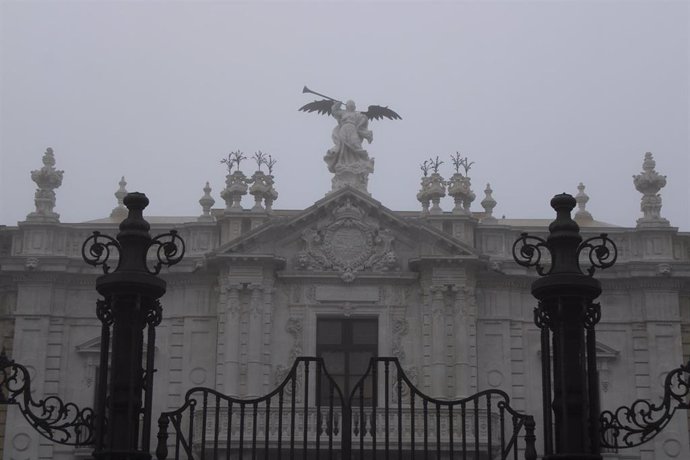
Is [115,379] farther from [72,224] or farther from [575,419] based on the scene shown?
[72,224]

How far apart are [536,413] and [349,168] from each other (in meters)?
8.60

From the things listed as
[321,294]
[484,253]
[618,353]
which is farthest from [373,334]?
[618,353]

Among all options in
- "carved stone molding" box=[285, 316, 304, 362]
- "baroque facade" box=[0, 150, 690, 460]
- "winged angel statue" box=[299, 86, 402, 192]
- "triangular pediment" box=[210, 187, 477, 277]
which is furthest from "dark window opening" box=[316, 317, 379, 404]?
"winged angel statue" box=[299, 86, 402, 192]

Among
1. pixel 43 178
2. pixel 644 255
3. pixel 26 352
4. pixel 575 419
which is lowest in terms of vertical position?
pixel 575 419

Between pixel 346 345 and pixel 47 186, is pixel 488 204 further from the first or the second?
pixel 47 186

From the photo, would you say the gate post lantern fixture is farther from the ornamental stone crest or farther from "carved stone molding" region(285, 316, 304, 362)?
the ornamental stone crest

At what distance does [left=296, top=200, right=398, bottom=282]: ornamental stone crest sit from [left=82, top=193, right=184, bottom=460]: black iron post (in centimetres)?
1855

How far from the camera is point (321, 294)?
96.2 ft

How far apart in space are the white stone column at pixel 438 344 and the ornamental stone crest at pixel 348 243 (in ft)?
4.83

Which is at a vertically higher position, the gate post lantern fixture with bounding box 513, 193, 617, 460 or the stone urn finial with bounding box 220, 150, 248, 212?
the stone urn finial with bounding box 220, 150, 248, 212

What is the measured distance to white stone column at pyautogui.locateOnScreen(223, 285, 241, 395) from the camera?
1110 inches

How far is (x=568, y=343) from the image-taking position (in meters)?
10.4

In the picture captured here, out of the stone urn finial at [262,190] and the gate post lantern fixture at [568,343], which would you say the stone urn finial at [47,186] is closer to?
the stone urn finial at [262,190]

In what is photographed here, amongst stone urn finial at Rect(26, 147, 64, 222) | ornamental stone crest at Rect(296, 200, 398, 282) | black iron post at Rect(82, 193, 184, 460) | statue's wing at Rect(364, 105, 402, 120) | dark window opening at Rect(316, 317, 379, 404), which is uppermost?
statue's wing at Rect(364, 105, 402, 120)
